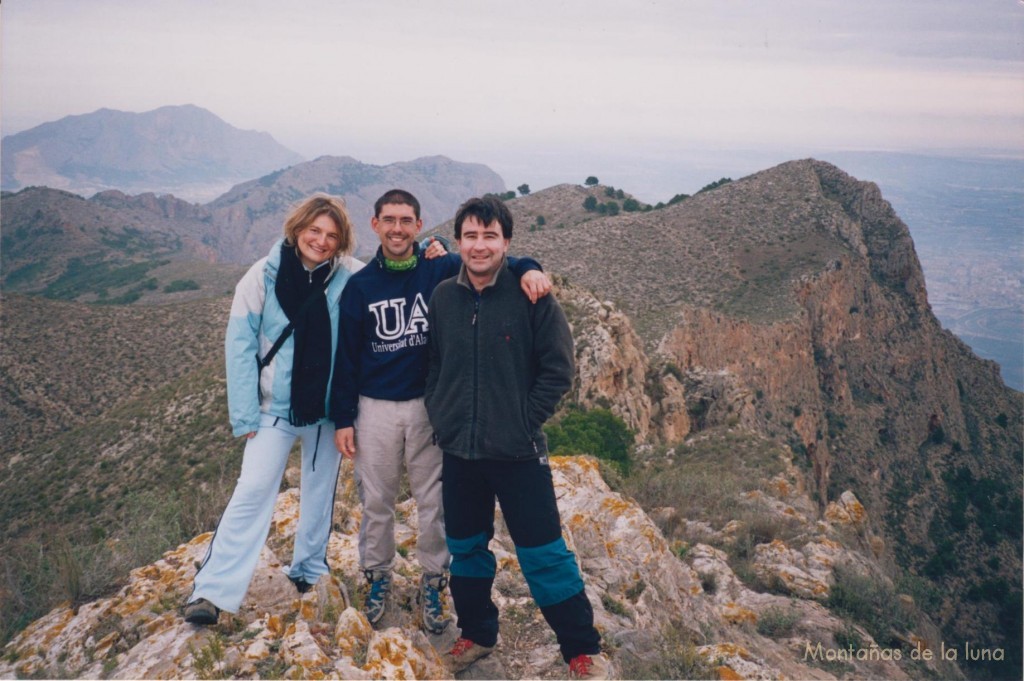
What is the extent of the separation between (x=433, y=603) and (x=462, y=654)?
354 mm

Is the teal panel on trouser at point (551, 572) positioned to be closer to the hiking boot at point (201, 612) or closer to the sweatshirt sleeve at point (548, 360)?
the sweatshirt sleeve at point (548, 360)

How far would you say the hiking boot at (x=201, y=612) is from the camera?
319 centimetres

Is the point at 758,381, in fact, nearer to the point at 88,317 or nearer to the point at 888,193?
the point at 888,193

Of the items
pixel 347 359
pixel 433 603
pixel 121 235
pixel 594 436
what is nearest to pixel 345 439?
pixel 347 359

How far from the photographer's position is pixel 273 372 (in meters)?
3.44

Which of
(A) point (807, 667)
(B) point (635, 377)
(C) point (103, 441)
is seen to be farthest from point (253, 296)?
(C) point (103, 441)

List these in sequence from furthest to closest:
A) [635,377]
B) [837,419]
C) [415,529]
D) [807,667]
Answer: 1. [837,419]
2. [635,377]
3. [415,529]
4. [807,667]

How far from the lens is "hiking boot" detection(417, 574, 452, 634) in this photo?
11.8ft

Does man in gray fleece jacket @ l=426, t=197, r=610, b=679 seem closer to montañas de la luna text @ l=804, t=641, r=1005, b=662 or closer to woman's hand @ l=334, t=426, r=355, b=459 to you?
woman's hand @ l=334, t=426, r=355, b=459

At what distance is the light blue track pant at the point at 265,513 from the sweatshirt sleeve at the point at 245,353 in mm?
140

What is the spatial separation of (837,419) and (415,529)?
3190 cm

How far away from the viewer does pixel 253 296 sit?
336cm

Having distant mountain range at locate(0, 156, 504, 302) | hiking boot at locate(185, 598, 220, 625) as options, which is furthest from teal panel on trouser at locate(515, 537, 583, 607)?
distant mountain range at locate(0, 156, 504, 302)

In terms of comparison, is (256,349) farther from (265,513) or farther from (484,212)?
(484,212)
